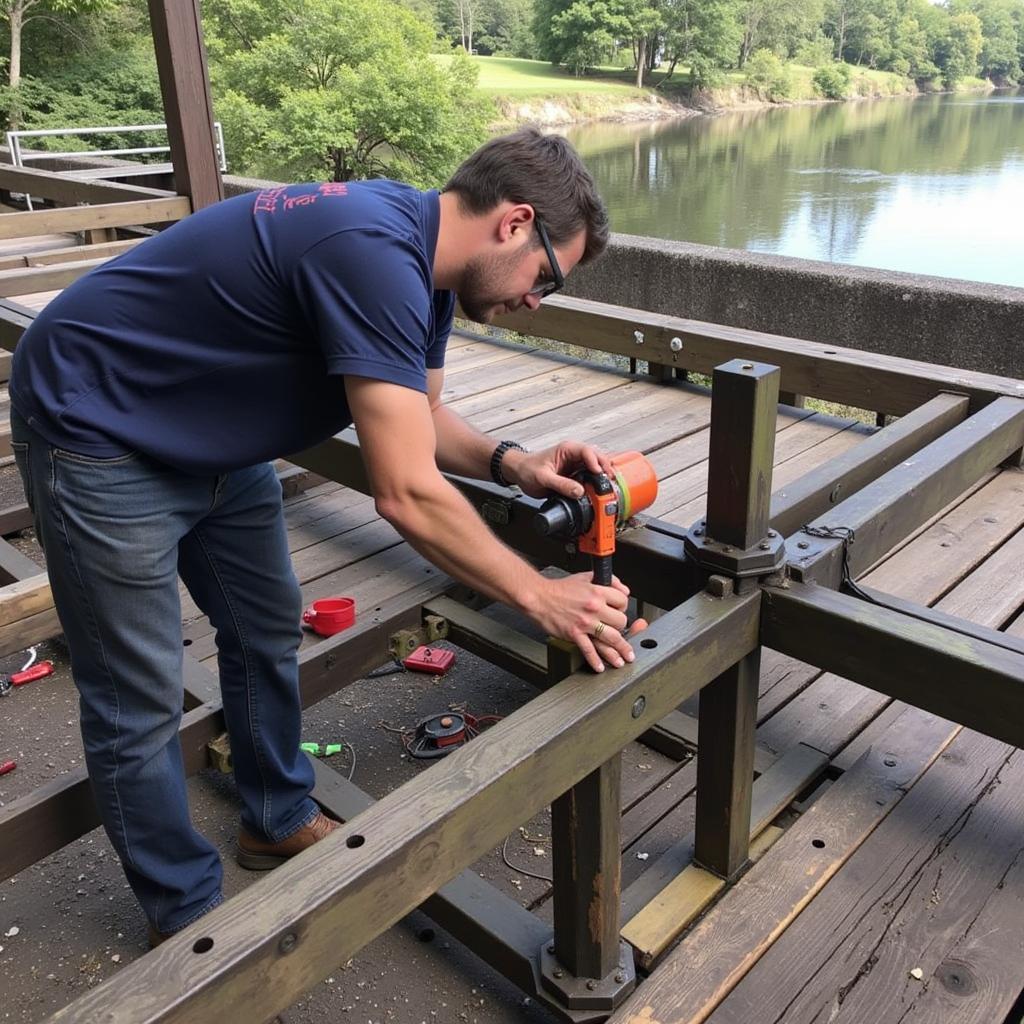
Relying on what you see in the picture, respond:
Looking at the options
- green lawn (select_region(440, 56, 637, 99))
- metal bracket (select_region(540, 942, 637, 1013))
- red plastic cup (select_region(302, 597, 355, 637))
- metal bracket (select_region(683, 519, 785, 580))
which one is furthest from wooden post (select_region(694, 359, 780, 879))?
green lawn (select_region(440, 56, 637, 99))

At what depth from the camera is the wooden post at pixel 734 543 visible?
1.79m

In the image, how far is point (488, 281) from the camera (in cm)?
186

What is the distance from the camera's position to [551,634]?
168 centimetres

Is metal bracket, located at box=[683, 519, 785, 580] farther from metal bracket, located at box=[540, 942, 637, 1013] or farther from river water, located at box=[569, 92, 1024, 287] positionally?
river water, located at box=[569, 92, 1024, 287]

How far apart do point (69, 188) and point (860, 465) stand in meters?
6.52

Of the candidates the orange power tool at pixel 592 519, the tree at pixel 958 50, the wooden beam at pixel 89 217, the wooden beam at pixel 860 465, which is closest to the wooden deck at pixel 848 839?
the wooden beam at pixel 860 465

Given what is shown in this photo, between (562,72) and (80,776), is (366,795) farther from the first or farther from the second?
(562,72)

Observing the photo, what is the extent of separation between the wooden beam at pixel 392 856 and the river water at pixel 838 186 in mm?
14649

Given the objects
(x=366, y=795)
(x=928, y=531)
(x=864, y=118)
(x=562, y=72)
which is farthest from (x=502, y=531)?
(x=562, y=72)

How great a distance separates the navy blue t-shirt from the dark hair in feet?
0.32

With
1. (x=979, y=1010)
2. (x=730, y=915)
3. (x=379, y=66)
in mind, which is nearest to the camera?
(x=979, y=1010)

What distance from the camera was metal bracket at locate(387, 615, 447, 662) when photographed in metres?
2.87

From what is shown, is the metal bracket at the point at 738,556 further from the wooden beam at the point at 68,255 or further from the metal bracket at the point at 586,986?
the wooden beam at the point at 68,255

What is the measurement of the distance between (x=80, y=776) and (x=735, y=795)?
4.59 ft
